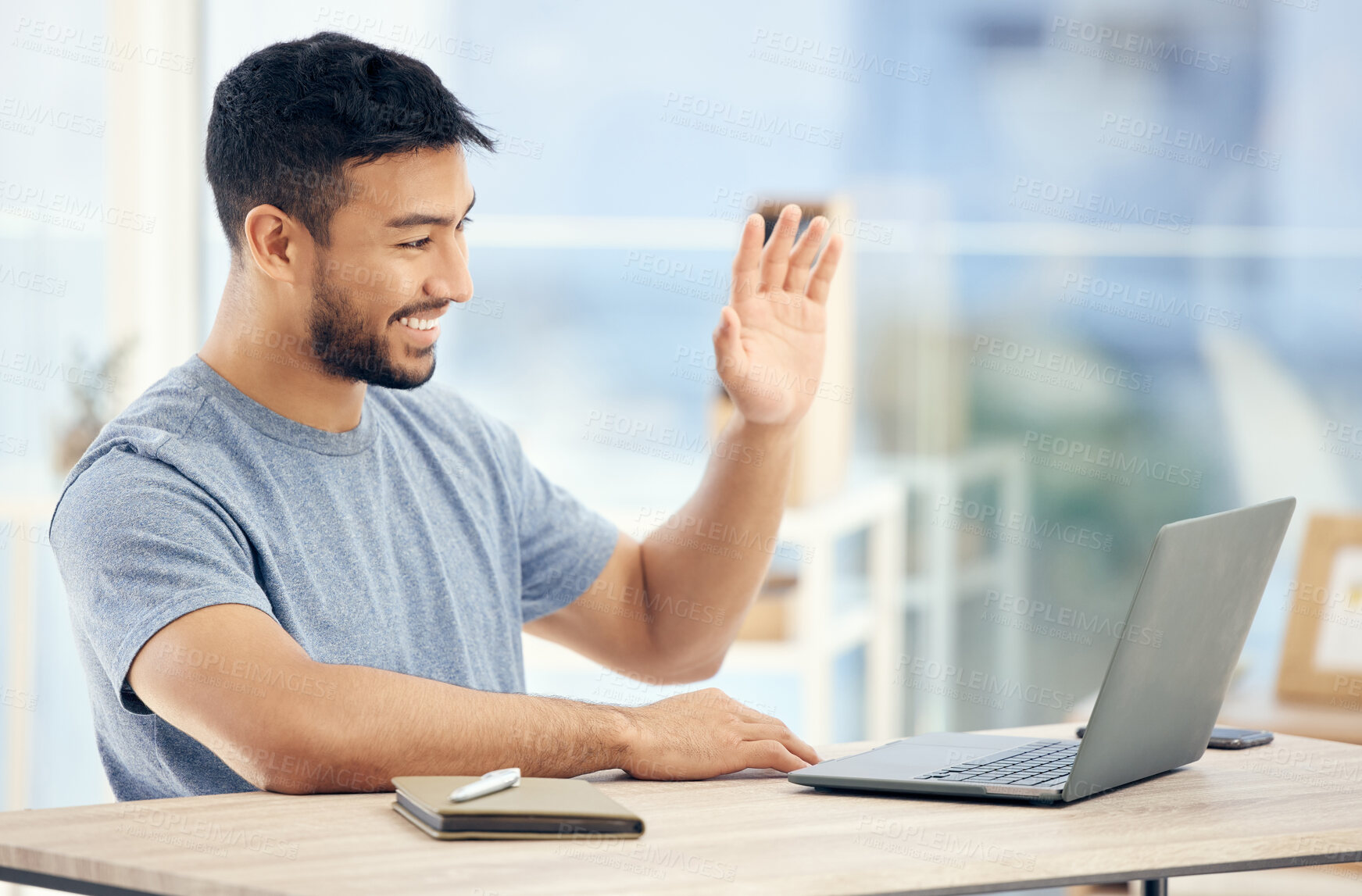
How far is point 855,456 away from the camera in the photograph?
3467 mm

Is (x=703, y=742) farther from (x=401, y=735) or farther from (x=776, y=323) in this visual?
(x=776, y=323)

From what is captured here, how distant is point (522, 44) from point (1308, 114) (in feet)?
6.62

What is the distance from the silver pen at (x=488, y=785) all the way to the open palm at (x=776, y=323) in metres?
0.66

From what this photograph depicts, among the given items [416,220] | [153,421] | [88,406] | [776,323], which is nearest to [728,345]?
[776,323]

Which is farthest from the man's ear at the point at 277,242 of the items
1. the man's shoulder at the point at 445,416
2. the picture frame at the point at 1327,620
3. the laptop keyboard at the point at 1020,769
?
the picture frame at the point at 1327,620

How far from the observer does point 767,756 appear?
114 cm

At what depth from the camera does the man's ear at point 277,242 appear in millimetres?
1418

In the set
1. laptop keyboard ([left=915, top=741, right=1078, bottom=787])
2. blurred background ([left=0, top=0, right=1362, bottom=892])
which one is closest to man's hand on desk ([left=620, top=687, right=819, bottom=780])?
laptop keyboard ([left=915, top=741, right=1078, bottom=787])

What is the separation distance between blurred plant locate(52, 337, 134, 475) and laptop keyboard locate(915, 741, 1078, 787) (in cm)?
243

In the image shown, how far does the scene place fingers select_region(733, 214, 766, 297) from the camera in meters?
1.55

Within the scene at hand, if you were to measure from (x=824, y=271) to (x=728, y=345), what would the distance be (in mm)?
175

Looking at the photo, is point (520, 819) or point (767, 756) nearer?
point (520, 819)

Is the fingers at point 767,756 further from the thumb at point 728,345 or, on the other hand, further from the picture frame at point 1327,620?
the picture frame at point 1327,620

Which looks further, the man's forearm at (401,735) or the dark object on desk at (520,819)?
the man's forearm at (401,735)
